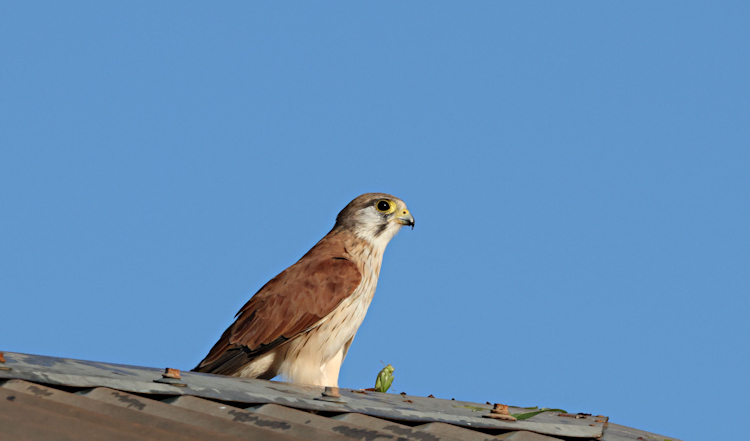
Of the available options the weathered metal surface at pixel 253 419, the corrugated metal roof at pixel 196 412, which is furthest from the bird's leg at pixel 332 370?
the weathered metal surface at pixel 253 419

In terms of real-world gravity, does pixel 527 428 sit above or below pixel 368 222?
below

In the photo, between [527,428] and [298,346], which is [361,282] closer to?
[298,346]

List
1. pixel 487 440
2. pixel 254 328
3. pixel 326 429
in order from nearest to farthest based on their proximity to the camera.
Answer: pixel 326 429
pixel 487 440
pixel 254 328

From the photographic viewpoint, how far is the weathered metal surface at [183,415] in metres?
2.17

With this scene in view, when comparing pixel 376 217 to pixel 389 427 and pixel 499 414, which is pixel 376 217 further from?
pixel 389 427

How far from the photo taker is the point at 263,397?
2.77 metres

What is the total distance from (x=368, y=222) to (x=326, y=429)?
3.81m

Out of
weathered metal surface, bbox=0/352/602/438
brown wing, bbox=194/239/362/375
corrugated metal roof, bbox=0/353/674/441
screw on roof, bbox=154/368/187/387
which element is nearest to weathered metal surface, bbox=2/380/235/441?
corrugated metal roof, bbox=0/353/674/441

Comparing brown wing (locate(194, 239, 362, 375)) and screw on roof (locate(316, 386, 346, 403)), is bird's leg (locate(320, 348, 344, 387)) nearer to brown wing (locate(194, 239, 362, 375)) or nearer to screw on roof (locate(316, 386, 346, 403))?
brown wing (locate(194, 239, 362, 375))

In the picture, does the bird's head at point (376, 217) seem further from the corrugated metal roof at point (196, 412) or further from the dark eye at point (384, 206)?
the corrugated metal roof at point (196, 412)

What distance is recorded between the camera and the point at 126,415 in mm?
2195

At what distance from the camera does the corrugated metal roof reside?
6.66ft

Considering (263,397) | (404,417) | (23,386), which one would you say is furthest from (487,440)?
(23,386)

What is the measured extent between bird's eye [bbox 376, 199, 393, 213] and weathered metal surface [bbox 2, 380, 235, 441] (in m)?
4.09
